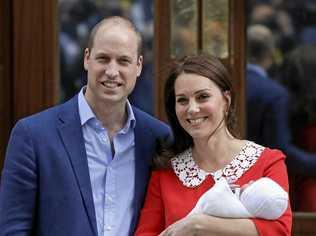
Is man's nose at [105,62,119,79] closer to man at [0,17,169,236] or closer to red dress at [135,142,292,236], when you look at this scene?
man at [0,17,169,236]

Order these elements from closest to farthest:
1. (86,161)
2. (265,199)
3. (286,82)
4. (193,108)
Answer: (265,199) → (193,108) → (86,161) → (286,82)

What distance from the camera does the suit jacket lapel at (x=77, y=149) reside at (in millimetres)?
2932

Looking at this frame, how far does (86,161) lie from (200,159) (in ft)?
1.22

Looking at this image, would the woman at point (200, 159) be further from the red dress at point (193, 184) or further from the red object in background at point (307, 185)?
the red object in background at point (307, 185)

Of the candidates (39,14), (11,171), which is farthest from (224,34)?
(11,171)

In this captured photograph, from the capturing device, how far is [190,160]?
118 inches

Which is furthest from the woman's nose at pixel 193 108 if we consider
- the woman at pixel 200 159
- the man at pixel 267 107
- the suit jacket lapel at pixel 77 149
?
the man at pixel 267 107

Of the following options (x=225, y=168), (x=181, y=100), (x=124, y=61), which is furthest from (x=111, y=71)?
(x=225, y=168)

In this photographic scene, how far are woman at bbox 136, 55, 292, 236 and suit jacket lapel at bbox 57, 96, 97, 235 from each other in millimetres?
189

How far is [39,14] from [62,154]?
121cm

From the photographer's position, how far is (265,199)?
268cm

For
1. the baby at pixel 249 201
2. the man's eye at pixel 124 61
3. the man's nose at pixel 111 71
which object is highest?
the man's eye at pixel 124 61

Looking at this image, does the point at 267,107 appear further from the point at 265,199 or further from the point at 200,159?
the point at 265,199

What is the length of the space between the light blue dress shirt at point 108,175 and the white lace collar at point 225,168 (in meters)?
0.17
